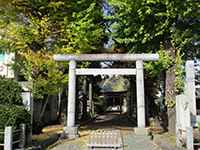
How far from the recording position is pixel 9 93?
56.6ft

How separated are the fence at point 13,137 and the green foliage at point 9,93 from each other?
1.55 m

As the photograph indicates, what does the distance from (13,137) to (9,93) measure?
2.48 metres

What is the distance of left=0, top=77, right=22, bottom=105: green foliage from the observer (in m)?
17.2

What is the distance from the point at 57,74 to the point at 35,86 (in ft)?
5.11

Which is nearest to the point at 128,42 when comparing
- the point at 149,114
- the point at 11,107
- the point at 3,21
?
the point at 3,21

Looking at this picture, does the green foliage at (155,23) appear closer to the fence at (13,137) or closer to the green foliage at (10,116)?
the green foliage at (10,116)

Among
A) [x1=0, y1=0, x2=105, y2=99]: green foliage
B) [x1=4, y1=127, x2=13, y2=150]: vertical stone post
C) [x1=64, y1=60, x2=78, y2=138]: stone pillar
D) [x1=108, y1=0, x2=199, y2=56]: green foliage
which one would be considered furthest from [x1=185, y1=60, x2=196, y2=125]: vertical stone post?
[x1=4, y1=127, x2=13, y2=150]: vertical stone post

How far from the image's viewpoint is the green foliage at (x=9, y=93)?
17.2 m

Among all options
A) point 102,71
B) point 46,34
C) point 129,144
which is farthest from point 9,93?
point 46,34

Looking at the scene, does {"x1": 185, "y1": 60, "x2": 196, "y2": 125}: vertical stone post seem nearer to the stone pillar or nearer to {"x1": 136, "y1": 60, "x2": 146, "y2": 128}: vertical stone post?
{"x1": 136, "y1": 60, "x2": 146, "y2": 128}: vertical stone post

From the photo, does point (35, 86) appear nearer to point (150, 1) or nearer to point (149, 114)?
point (150, 1)

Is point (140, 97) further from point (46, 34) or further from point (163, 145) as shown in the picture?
point (46, 34)

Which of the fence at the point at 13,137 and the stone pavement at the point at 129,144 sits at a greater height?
the fence at the point at 13,137

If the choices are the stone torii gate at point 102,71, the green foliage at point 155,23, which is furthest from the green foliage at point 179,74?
the stone torii gate at point 102,71
